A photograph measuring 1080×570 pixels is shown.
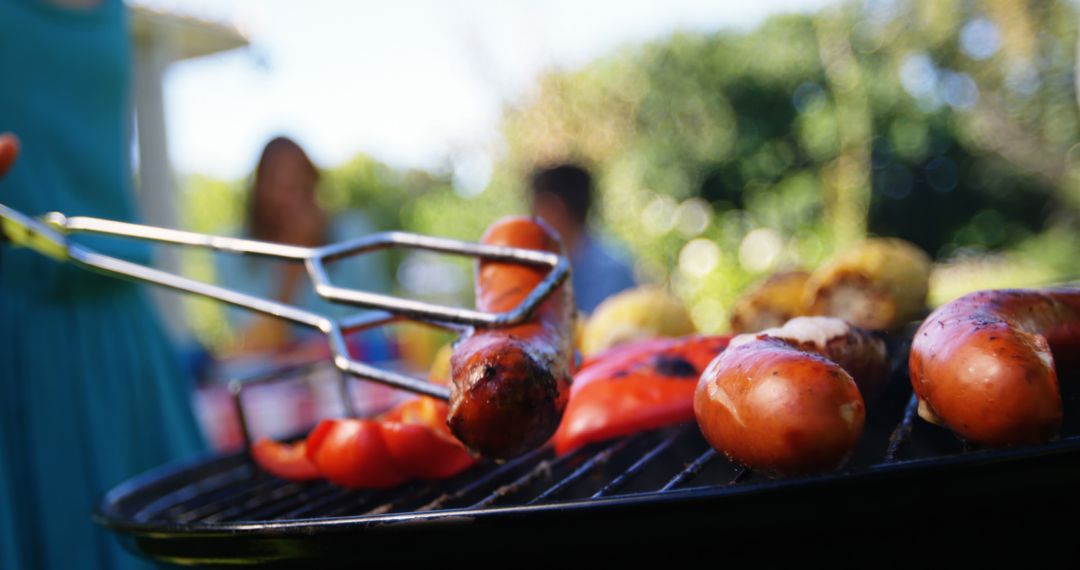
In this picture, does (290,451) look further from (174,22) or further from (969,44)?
(969,44)

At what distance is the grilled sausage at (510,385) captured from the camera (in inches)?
33.5

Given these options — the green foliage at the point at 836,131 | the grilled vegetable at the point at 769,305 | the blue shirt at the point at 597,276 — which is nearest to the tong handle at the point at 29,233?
the grilled vegetable at the point at 769,305

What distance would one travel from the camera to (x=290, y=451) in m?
1.40

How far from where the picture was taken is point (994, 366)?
32.3 inches

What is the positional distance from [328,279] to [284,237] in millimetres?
3943

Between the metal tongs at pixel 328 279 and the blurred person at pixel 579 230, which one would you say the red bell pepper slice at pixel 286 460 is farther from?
the blurred person at pixel 579 230

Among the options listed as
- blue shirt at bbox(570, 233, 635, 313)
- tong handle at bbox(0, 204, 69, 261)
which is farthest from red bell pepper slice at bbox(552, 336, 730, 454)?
blue shirt at bbox(570, 233, 635, 313)

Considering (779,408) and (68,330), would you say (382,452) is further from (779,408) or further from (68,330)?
(68,330)

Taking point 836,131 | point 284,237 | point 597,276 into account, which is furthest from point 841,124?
point 284,237

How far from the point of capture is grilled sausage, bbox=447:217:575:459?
33.5 inches

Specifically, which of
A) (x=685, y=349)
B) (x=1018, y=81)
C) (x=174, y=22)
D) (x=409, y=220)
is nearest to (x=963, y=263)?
(x=1018, y=81)

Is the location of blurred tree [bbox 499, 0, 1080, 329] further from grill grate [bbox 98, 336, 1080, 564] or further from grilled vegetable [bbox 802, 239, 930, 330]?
grill grate [bbox 98, 336, 1080, 564]

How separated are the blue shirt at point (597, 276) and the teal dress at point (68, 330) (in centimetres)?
278

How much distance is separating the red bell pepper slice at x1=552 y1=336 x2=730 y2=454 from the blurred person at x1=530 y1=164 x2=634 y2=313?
3266 mm
